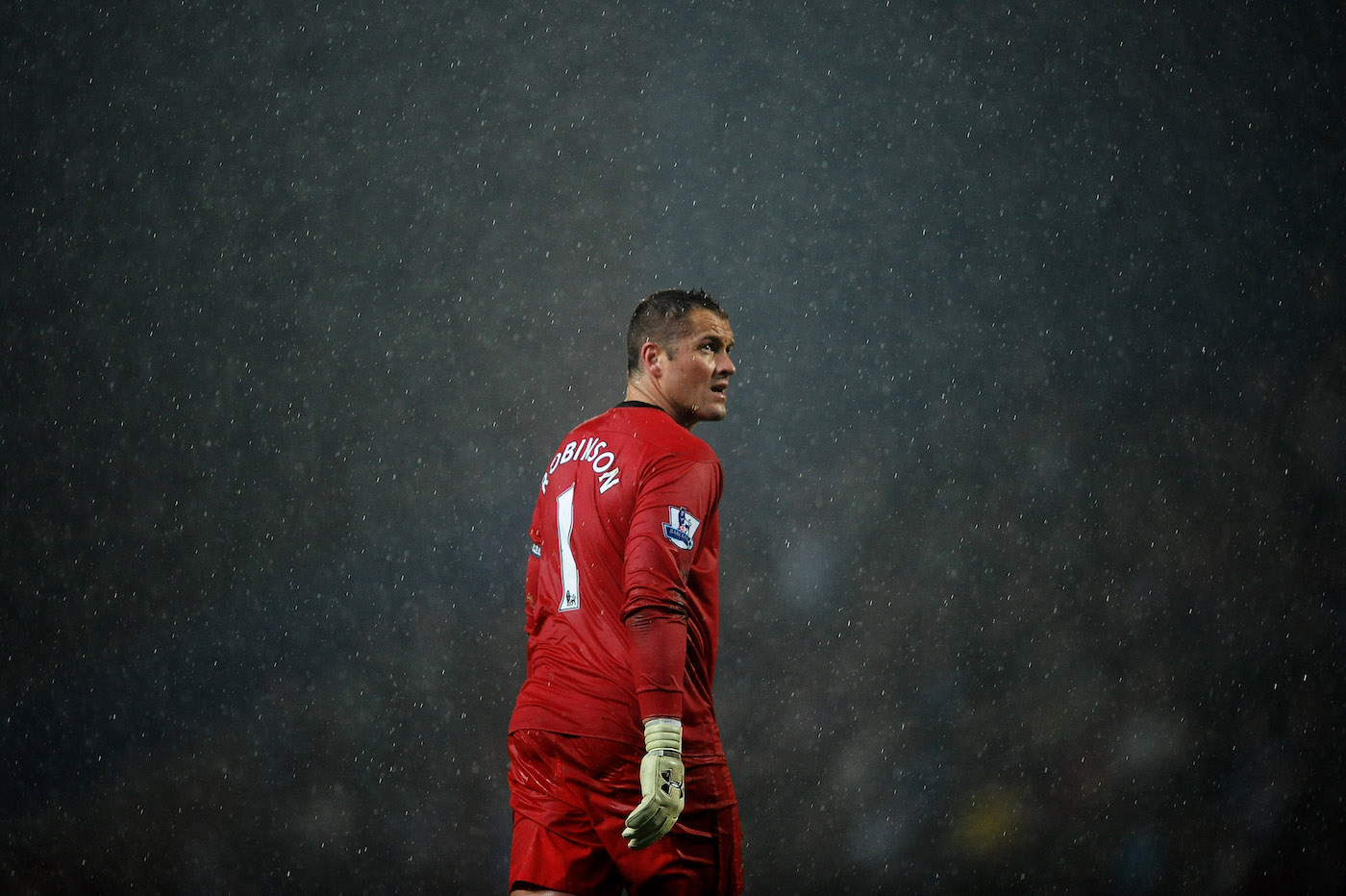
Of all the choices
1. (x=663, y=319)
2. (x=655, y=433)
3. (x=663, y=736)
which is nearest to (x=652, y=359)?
(x=663, y=319)

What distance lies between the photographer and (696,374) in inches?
101

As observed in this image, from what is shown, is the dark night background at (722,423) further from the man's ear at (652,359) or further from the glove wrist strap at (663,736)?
the glove wrist strap at (663,736)

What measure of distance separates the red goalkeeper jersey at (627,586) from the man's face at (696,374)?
11 cm

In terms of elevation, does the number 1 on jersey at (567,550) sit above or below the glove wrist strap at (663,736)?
above

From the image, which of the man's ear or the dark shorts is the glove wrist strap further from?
the man's ear

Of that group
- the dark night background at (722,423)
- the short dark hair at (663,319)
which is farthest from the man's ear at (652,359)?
the dark night background at (722,423)

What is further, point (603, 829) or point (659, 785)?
point (603, 829)

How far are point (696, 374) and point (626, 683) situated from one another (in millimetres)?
736

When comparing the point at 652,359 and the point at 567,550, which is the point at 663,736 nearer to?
the point at 567,550

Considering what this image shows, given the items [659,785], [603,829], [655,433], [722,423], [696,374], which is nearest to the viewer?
[659,785]

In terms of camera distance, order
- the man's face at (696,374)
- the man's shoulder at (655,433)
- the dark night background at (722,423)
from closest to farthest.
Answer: the man's shoulder at (655,433)
the man's face at (696,374)
the dark night background at (722,423)

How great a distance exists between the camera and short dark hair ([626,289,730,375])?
2.59 metres

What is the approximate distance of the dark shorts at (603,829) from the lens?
2.16 meters

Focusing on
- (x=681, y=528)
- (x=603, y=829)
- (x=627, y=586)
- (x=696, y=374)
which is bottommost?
(x=603, y=829)
